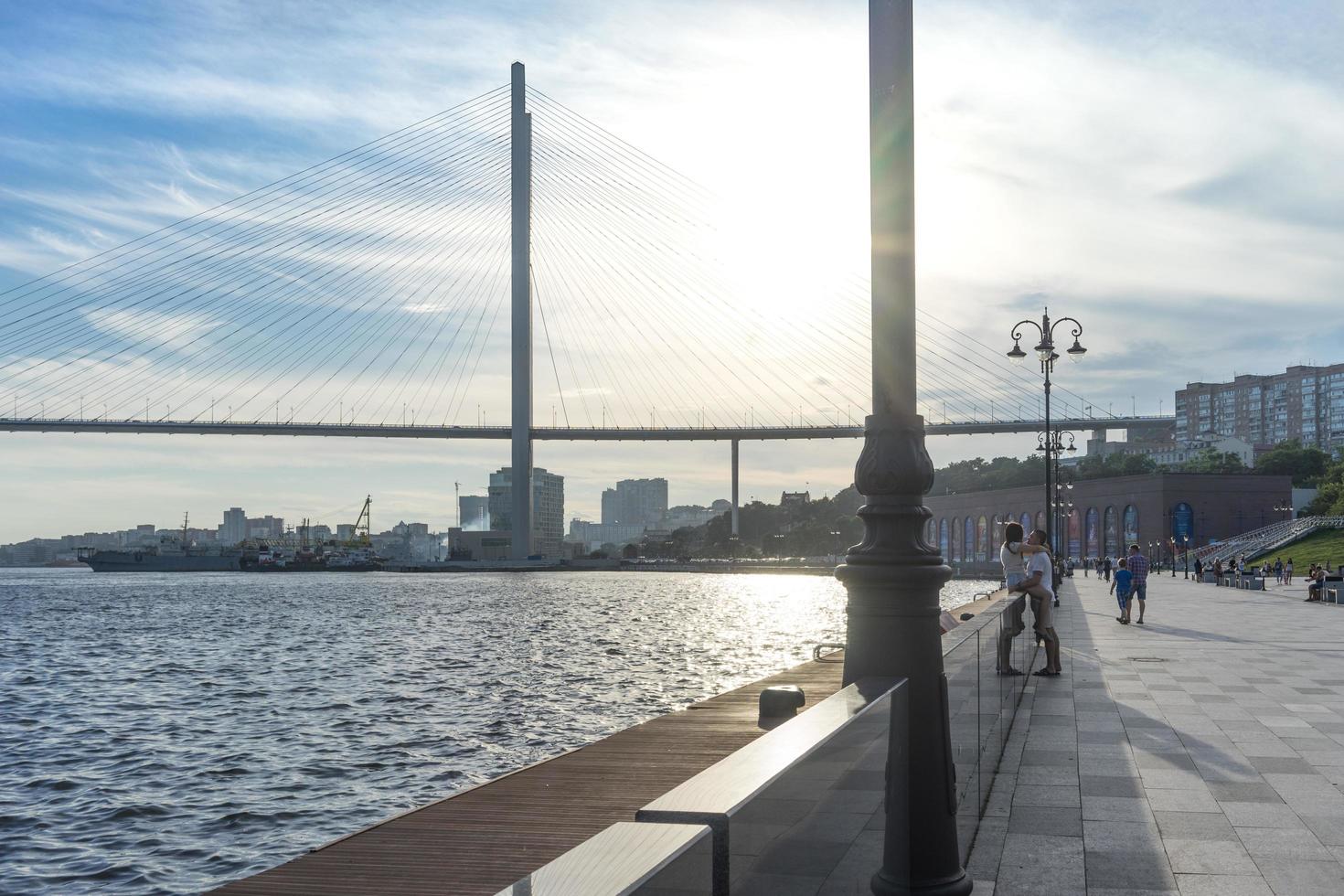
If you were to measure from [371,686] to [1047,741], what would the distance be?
60.8ft

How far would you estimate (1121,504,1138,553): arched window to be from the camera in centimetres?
11856

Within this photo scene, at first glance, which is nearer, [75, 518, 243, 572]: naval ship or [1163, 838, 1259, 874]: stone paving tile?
[1163, 838, 1259, 874]: stone paving tile

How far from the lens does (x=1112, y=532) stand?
122m

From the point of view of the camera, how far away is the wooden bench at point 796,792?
261 centimetres

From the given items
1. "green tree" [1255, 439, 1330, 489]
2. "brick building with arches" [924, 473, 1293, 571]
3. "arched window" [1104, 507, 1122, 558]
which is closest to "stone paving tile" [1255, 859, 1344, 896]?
"brick building with arches" [924, 473, 1293, 571]

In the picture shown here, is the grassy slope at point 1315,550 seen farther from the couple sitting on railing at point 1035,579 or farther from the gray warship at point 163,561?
the gray warship at point 163,561

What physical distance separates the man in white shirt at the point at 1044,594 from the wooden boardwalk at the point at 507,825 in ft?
13.4

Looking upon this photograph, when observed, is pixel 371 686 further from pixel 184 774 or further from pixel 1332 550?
pixel 1332 550

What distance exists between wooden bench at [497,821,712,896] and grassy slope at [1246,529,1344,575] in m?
81.8

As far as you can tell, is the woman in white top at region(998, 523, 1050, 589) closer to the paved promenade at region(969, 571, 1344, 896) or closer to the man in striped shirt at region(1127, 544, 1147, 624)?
the paved promenade at region(969, 571, 1344, 896)

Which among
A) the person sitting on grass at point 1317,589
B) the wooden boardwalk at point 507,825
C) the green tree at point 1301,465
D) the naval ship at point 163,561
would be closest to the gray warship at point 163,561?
the naval ship at point 163,561

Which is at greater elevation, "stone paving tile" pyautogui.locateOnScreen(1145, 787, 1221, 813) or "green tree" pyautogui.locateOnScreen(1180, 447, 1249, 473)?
"green tree" pyautogui.locateOnScreen(1180, 447, 1249, 473)

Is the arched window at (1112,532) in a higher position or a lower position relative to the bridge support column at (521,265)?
lower

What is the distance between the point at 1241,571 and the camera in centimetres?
5188
